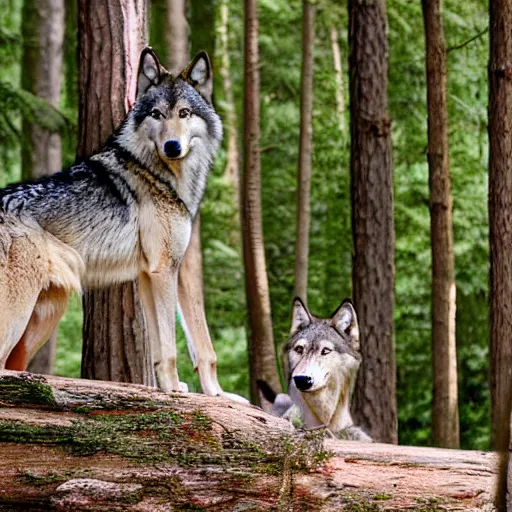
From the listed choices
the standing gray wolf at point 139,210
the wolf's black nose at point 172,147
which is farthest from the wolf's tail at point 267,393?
the wolf's black nose at point 172,147

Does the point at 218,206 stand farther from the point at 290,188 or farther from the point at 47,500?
the point at 47,500

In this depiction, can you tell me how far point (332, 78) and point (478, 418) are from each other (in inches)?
296

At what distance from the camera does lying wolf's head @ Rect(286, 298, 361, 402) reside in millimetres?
8164

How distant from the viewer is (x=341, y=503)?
5387 mm

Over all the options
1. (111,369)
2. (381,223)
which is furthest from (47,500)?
(381,223)

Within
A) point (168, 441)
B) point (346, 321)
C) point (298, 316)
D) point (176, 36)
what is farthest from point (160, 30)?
point (168, 441)

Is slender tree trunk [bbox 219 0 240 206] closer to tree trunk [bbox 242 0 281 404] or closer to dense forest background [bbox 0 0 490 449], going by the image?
dense forest background [bbox 0 0 490 449]

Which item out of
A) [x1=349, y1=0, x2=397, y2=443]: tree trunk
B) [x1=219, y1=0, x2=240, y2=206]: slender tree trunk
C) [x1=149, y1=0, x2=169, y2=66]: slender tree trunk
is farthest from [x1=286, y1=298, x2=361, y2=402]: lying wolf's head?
[x1=219, y1=0, x2=240, y2=206]: slender tree trunk

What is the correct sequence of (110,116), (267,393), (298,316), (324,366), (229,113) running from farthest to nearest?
1. (229,113)
2. (267,393)
3. (298,316)
4. (110,116)
5. (324,366)

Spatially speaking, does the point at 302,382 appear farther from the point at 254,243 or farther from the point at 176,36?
the point at 254,243

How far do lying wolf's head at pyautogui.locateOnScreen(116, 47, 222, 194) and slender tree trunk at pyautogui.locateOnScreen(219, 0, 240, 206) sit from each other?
504 inches

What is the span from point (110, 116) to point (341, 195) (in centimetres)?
1022

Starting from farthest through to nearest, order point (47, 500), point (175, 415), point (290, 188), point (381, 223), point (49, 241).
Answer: point (290, 188)
point (381, 223)
point (49, 241)
point (175, 415)
point (47, 500)

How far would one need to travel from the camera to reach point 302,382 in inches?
314
